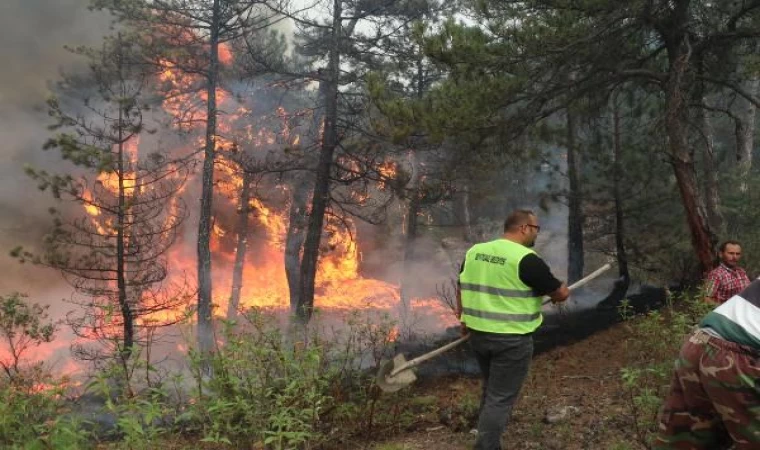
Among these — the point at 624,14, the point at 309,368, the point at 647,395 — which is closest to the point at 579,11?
the point at 624,14

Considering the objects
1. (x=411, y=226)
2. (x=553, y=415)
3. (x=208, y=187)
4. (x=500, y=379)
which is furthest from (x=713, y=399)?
(x=411, y=226)

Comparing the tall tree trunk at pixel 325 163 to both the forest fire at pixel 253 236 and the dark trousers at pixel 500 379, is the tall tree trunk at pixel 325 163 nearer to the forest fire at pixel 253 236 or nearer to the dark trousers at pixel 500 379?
the forest fire at pixel 253 236

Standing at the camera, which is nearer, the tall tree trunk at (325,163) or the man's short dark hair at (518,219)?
the man's short dark hair at (518,219)

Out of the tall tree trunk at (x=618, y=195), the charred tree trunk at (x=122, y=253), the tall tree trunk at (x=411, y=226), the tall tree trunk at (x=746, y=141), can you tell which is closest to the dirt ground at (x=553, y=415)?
the tall tree trunk at (x=618, y=195)

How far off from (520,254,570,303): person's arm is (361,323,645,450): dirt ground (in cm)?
125

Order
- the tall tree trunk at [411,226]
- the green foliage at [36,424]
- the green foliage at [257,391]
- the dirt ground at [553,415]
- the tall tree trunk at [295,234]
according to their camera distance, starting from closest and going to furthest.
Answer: the green foliage at [36,424] < the green foliage at [257,391] < the dirt ground at [553,415] < the tall tree trunk at [411,226] < the tall tree trunk at [295,234]

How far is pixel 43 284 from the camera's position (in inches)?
582

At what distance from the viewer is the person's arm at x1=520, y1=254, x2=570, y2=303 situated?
3.54 meters

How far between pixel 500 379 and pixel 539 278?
0.85 meters

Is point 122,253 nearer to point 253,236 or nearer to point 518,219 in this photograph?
point 518,219

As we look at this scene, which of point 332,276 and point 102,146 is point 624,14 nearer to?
point 102,146

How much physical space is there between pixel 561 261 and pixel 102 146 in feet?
55.3

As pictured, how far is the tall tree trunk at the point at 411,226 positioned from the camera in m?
13.2

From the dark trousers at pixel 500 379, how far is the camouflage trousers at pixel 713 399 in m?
1.38
